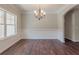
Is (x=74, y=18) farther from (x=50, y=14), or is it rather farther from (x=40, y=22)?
(x=40, y=22)

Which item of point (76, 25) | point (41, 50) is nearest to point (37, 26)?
point (76, 25)

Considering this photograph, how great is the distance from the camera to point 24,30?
29.6 feet

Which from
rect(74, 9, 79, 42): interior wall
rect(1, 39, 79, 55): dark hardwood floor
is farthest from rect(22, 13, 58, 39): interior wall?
rect(1, 39, 79, 55): dark hardwood floor

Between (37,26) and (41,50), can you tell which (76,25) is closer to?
(37,26)

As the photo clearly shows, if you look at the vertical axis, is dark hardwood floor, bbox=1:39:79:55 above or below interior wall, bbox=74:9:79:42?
below

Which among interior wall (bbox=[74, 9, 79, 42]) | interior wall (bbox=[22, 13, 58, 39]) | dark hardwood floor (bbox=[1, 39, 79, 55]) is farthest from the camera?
interior wall (bbox=[22, 13, 58, 39])

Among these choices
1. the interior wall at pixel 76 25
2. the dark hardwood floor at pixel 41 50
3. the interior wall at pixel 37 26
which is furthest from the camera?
the interior wall at pixel 37 26

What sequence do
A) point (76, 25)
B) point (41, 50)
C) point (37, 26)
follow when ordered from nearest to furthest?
point (41, 50) → point (76, 25) → point (37, 26)

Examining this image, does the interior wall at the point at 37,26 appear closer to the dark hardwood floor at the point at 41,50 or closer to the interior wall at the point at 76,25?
the interior wall at the point at 76,25

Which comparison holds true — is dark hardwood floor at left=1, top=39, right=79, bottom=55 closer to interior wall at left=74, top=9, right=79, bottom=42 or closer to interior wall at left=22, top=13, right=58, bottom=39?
interior wall at left=74, top=9, right=79, bottom=42

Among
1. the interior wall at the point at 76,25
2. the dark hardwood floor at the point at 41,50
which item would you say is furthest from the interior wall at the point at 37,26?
the dark hardwood floor at the point at 41,50

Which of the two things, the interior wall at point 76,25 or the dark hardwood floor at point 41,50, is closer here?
the dark hardwood floor at point 41,50
